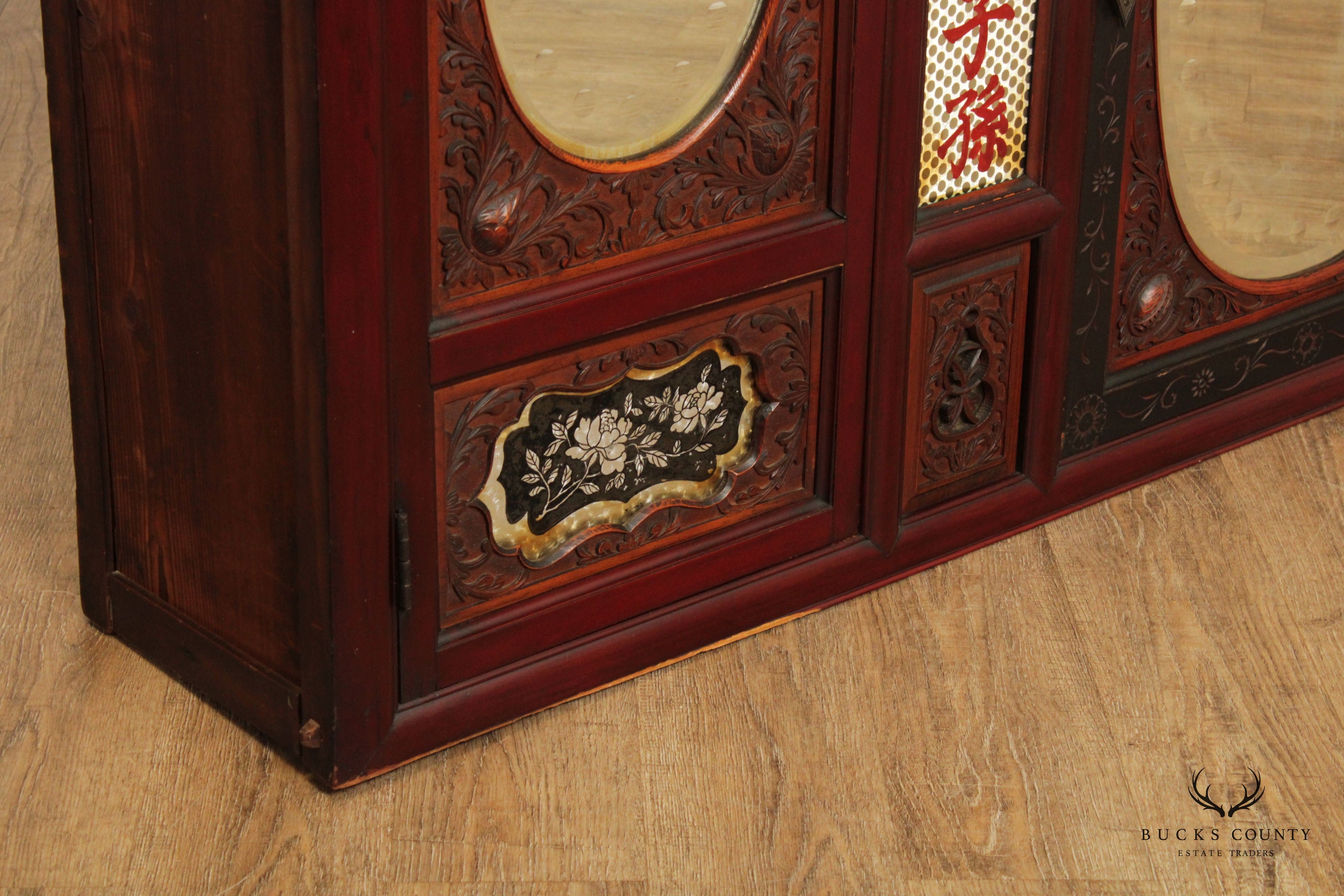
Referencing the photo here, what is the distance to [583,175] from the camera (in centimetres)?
182

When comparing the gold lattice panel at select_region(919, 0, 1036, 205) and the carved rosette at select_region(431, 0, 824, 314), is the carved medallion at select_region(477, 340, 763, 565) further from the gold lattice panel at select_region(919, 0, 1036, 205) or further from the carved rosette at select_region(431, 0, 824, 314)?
the gold lattice panel at select_region(919, 0, 1036, 205)

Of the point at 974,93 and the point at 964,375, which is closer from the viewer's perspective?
the point at 974,93

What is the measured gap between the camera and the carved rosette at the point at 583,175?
170 cm

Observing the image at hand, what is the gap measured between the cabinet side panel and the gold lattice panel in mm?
799

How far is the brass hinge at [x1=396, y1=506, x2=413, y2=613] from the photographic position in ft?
5.94

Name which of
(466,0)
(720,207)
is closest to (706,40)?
(720,207)

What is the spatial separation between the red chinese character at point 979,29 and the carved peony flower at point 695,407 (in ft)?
1.56

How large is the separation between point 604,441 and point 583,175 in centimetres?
31

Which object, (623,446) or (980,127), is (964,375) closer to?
(980,127)

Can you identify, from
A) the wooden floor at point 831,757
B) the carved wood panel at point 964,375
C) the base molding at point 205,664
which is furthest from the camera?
the carved wood panel at point 964,375

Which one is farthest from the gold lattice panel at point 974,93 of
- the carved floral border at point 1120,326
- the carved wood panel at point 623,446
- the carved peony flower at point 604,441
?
the carved peony flower at point 604,441

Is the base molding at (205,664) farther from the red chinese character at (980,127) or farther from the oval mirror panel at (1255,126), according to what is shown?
the oval mirror panel at (1255,126)

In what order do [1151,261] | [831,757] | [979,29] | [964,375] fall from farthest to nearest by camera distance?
1. [1151,261]
2. [964,375]
3. [979,29]
4. [831,757]

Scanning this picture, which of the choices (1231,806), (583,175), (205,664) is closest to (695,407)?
(583,175)
